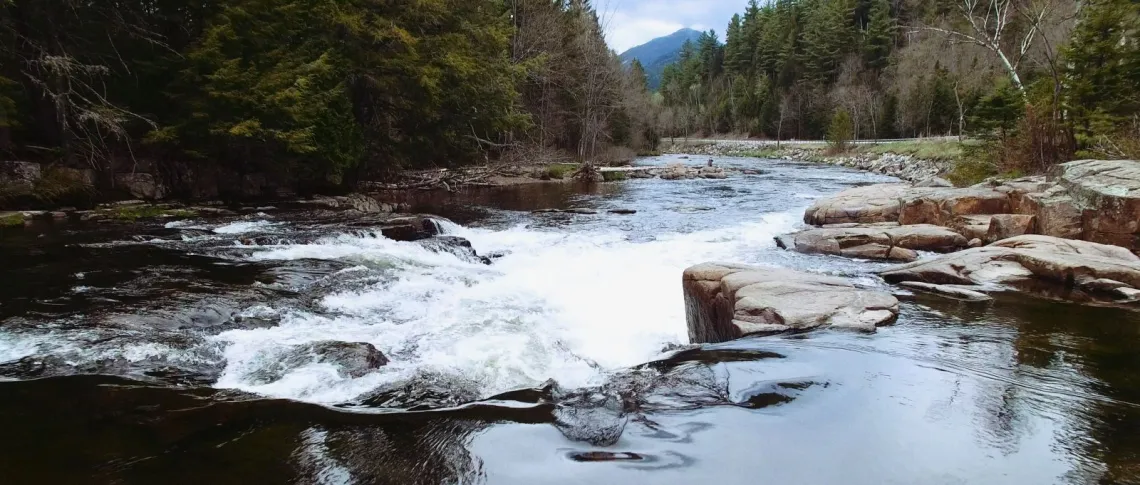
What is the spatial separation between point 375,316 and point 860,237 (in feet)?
28.4

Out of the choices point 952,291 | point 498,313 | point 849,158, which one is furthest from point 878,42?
point 498,313

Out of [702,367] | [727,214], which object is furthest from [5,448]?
[727,214]

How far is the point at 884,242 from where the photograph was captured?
10.4 meters

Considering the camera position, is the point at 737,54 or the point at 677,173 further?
the point at 737,54

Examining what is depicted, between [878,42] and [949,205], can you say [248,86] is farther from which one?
[878,42]

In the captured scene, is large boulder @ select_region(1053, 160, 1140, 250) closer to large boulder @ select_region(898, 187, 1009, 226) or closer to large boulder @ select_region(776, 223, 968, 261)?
large boulder @ select_region(898, 187, 1009, 226)

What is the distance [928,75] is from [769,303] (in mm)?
49795

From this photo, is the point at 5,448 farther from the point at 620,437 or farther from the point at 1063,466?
the point at 1063,466

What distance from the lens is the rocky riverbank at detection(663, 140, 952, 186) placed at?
26188mm

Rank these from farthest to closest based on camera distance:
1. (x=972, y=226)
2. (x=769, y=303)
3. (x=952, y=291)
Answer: (x=972, y=226)
(x=952, y=291)
(x=769, y=303)

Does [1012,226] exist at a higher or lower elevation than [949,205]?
lower

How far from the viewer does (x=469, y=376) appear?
15.3 ft

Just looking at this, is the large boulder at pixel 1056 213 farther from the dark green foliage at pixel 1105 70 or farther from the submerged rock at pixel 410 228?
the submerged rock at pixel 410 228

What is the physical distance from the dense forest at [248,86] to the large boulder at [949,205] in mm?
13559
